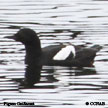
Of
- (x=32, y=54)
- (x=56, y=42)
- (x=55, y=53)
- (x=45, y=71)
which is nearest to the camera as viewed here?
(x=45, y=71)

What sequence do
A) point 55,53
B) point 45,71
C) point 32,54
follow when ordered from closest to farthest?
point 45,71
point 55,53
point 32,54

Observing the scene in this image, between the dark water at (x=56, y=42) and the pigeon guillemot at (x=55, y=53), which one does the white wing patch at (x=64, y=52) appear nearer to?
the pigeon guillemot at (x=55, y=53)

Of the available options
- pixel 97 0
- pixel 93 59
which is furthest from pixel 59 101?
pixel 97 0

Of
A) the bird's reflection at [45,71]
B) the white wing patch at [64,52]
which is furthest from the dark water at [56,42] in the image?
the white wing patch at [64,52]

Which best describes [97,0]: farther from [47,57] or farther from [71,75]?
[71,75]

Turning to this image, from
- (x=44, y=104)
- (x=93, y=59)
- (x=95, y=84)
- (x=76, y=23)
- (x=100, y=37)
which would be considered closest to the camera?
(x=44, y=104)

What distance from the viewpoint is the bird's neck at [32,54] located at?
2167 centimetres

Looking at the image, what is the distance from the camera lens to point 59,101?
16.9m

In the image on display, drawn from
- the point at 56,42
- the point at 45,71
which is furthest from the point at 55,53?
the point at 56,42

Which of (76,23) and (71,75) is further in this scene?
(76,23)

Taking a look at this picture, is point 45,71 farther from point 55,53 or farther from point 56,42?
point 56,42

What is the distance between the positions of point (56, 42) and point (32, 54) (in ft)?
5.01

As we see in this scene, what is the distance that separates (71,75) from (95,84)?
1.39 metres

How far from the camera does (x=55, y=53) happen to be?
21484 millimetres
